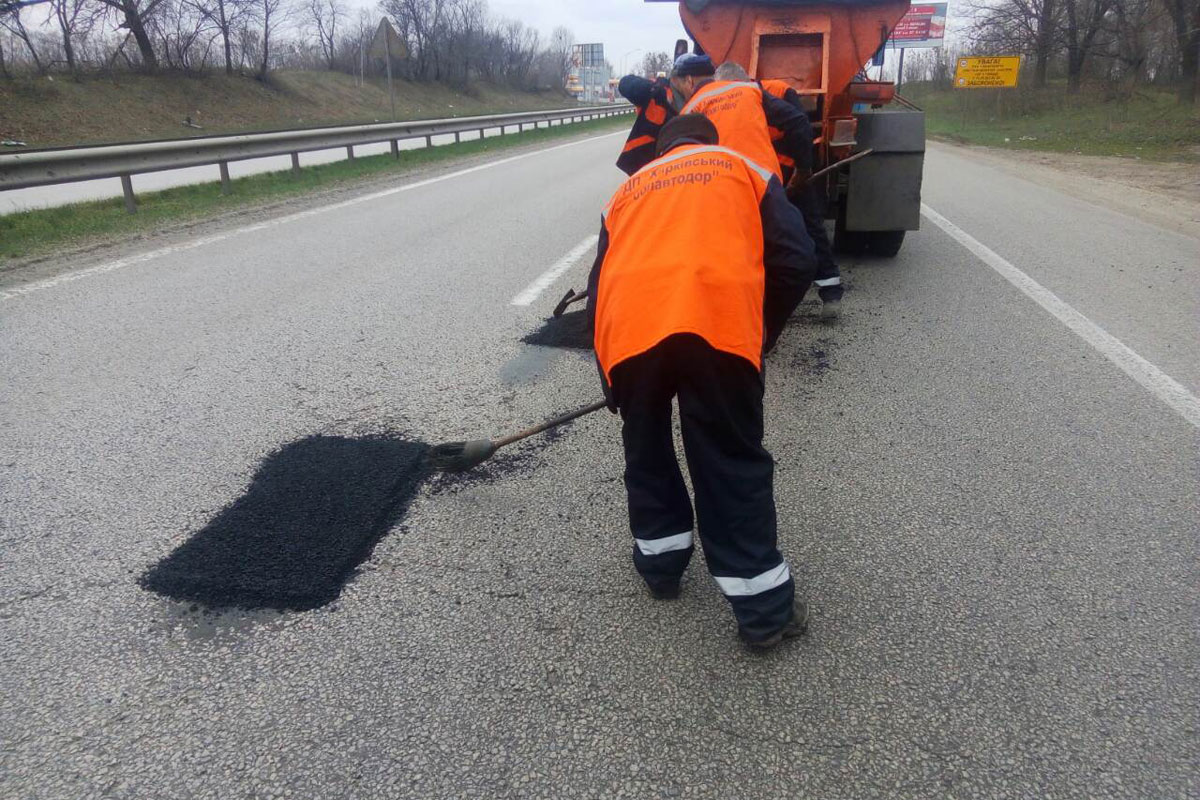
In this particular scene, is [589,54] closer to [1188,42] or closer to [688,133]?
[1188,42]

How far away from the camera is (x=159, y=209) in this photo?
1010 cm

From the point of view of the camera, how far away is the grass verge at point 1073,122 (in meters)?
19.8

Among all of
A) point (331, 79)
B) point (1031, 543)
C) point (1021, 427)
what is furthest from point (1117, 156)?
point (331, 79)

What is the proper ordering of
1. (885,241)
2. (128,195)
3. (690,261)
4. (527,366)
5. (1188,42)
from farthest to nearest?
(1188,42), (128,195), (885,241), (527,366), (690,261)

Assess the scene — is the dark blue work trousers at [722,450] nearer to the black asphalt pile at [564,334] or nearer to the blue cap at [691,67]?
the black asphalt pile at [564,334]

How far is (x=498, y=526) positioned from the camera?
3.09 m

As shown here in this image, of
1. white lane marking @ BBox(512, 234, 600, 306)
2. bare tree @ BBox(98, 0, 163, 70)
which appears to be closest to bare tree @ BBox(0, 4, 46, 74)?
bare tree @ BBox(98, 0, 163, 70)

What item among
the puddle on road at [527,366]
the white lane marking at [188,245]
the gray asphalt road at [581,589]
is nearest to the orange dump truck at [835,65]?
the gray asphalt road at [581,589]

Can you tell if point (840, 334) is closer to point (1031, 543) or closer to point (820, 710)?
point (1031, 543)

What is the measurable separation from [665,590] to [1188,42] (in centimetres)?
2952

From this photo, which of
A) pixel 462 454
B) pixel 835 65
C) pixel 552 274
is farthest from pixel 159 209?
pixel 462 454

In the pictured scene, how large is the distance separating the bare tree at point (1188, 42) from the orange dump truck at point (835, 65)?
74.0ft

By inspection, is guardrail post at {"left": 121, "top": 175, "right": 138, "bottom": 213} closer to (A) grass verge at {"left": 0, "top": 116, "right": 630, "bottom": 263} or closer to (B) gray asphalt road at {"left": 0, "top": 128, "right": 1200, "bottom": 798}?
(A) grass verge at {"left": 0, "top": 116, "right": 630, "bottom": 263}

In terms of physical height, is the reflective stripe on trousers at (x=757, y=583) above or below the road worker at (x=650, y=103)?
below
